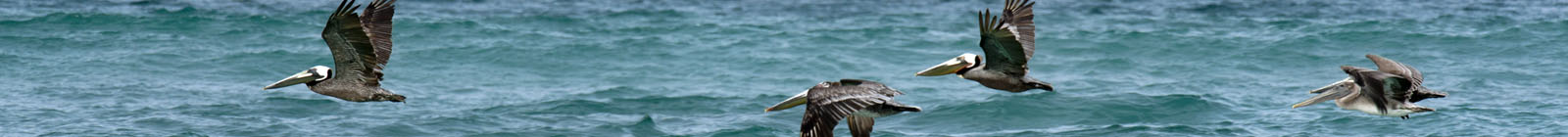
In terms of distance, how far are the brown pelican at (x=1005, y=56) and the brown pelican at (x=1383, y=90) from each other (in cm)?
256

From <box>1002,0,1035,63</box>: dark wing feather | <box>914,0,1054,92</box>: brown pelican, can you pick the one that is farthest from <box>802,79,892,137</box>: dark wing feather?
<box>1002,0,1035,63</box>: dark wing feather

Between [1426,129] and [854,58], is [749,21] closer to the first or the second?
[854,58]

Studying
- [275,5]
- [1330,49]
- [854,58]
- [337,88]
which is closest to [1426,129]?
[1330,49]

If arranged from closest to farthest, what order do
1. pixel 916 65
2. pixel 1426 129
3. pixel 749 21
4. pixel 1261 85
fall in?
pixel 1426 129, pixel 1261 85, pixel 916 65, pixel 749 21

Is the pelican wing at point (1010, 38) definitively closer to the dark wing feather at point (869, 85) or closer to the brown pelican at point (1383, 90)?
the dark wing feather at point (869, 85)

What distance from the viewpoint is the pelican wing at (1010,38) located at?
18.4 meters

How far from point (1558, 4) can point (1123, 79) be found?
1509 cm

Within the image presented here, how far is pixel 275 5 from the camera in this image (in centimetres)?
5044

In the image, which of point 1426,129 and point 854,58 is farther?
point 854,58

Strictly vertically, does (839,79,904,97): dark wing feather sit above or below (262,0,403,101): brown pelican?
below

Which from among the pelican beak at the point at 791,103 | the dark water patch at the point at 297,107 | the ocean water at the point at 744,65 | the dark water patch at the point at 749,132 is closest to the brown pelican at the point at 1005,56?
the pelican beak at the point at 791,103

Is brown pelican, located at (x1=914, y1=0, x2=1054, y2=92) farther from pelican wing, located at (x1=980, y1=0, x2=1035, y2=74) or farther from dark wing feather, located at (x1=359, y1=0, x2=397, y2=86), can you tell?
dark wing feather, located at (x1=359, y1=0, x2=397, y2=86)

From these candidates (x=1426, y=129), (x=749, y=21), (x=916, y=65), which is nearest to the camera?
(x=1426, y=129)

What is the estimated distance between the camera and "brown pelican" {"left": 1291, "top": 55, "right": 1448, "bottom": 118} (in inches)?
700
